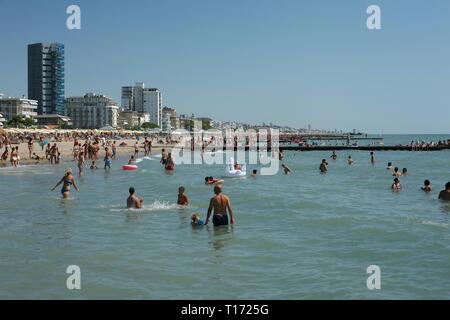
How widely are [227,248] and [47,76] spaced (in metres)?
164

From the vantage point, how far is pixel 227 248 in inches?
403

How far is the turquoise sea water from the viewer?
7719 millimetres

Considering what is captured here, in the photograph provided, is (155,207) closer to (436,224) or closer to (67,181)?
(67,181)

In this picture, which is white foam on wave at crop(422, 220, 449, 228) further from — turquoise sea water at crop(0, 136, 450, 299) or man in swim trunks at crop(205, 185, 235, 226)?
man in swim trunks at crop(205, 185, 235, 226)

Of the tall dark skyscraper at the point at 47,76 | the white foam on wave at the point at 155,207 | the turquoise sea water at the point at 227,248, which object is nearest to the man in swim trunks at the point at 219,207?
the turquoise sea water at the point at 227,248

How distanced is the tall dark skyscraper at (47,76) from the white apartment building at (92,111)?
6976 mm

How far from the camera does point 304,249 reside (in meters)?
10.4

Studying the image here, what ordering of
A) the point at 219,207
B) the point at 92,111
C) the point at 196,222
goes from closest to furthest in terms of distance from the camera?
the point at 219,207 → the point at 196,222 → the point at 92,111

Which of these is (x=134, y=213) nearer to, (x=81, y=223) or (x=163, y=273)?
(x=81, y=223)

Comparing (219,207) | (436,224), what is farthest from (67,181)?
(436,224)
